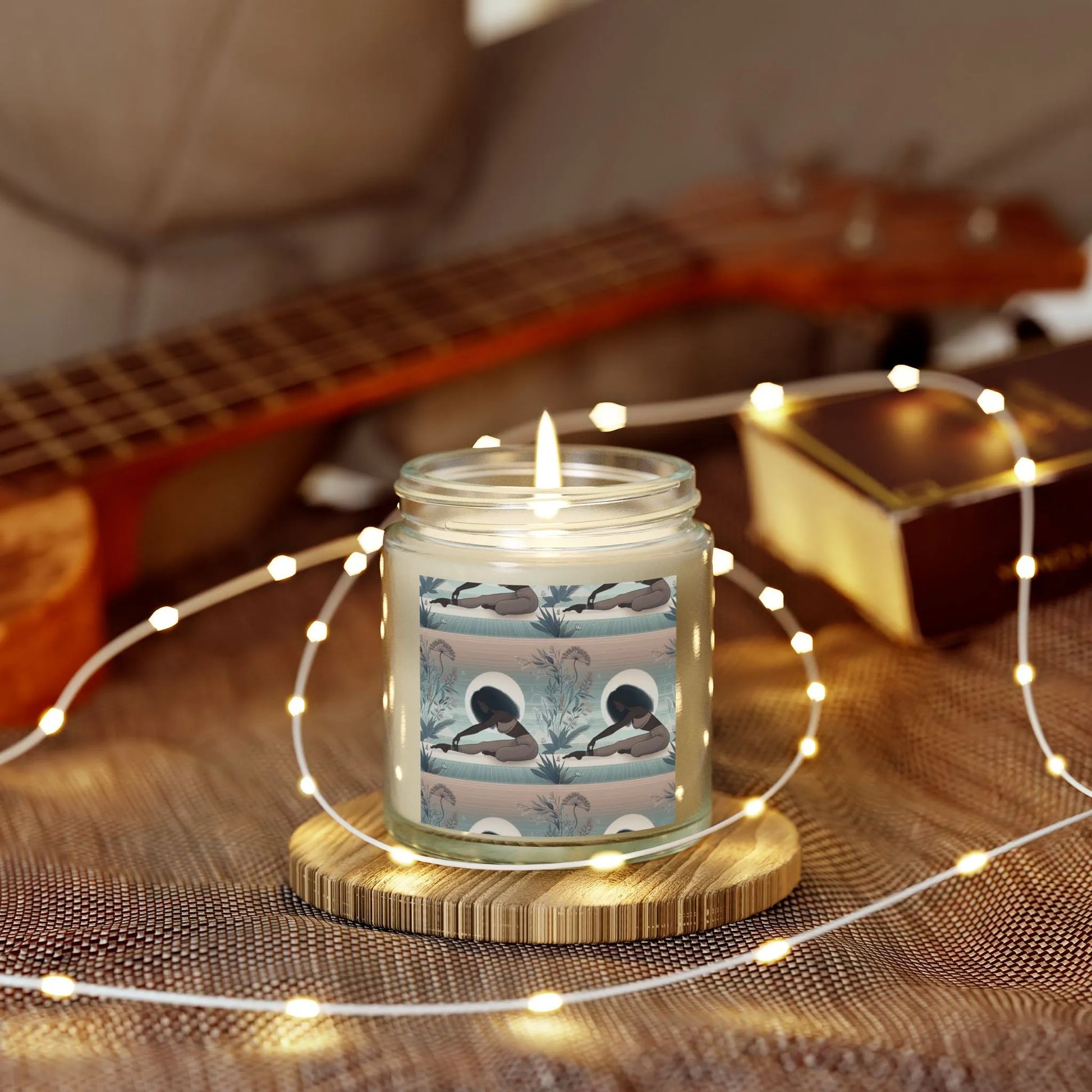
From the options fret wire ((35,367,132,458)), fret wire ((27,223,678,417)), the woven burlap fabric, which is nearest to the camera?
the woven burlap fabric

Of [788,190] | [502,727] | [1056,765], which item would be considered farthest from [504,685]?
[788,190]

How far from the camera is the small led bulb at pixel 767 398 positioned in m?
0.58

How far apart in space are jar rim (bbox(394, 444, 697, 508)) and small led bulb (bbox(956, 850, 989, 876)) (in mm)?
156

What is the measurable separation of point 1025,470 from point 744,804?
0.77 feet

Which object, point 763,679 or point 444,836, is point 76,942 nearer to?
point 444,836

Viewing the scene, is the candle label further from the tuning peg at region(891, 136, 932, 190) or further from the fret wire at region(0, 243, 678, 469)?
the tuning peg at region(891, 136, 932, 190)

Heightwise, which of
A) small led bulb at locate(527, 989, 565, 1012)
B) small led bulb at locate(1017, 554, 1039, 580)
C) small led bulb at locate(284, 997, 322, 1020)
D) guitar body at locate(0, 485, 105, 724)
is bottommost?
guitar body at locate(0, 485, 105, 724)

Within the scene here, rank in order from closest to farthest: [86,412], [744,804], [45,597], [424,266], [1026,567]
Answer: [744,804] < [1026,567] < [45,597] < [86,412] < [424,266]

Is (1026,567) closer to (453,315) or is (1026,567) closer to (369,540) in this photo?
(369,540)

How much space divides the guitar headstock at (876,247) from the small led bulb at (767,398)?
0.84 ft

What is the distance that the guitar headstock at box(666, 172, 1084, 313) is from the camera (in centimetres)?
87

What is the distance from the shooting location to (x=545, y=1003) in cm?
36

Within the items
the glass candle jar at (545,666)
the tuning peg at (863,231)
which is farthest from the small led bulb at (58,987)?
the tuning peg at (863,231)

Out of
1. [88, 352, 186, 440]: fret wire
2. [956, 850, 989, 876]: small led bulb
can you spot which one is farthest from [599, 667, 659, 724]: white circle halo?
[88, 352, 186, 440]: fret wire
